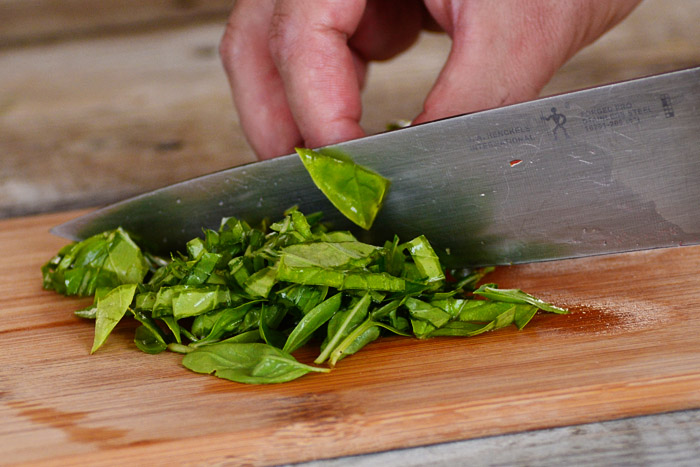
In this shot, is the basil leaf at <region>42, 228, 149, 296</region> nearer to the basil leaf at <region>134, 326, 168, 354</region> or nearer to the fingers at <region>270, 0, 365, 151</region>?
the basil leaf at <region>134, 326, 168, 354</region>

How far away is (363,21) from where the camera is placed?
8.13 ft

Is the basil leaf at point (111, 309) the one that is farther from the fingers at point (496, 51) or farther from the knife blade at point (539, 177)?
the fingers at point (496, 51)

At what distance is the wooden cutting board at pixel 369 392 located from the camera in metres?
1.06

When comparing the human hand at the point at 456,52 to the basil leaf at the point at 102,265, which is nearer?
the basil leaf at the point at 102,265

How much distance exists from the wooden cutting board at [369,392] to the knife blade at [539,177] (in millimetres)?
167

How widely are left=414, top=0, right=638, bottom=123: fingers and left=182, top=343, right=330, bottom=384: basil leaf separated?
85 centimetres

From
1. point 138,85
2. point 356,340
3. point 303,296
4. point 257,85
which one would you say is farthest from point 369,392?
point 138,85

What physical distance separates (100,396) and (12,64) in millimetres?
3367

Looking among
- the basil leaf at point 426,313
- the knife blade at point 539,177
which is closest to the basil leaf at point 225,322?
the basil leaf at point 426,313

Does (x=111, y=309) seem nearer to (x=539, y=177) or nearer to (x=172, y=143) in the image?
(x=539, y=177)

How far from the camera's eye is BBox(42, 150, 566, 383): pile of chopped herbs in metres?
1.26

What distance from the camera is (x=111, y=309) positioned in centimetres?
141

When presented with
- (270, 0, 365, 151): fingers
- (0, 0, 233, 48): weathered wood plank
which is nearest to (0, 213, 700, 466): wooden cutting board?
(270, 0, 365, 151): fingers

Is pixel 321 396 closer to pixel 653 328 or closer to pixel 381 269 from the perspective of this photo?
pixel 381 269
